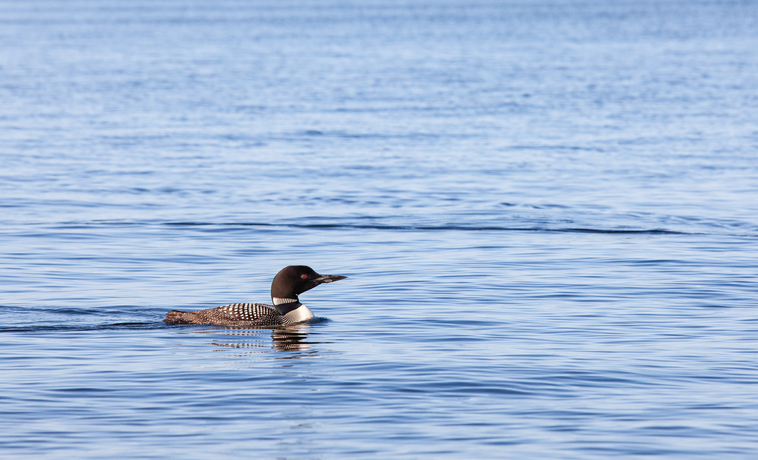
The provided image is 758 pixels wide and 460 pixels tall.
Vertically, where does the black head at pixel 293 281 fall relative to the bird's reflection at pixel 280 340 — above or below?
above

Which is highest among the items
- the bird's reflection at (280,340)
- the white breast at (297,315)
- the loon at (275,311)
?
the loon at (275,311)

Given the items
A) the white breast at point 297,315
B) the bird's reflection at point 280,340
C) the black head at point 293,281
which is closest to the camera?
the bird's reflection at point 280,340

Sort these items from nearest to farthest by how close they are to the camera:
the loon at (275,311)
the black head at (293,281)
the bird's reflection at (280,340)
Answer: the bird's reflection at (280,340) < the loon at (275,311) < the black head at (293,281)

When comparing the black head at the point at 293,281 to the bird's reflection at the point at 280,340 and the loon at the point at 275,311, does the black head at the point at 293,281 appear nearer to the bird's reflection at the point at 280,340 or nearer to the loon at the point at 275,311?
the loon at the point at 275,311

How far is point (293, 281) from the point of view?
14.3 metres

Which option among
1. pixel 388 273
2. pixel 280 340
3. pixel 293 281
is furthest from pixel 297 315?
pixel 388 273

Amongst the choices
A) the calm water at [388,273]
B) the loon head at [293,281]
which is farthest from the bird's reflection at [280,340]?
the loon head at [293,281]

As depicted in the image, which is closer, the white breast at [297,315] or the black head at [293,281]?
the white breast at [297,315]

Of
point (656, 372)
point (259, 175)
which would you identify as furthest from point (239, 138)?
point (656, 372)

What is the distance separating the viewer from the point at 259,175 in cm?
2875

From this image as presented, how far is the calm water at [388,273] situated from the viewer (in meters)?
10.4

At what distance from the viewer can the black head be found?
564 inches

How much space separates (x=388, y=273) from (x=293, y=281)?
3638 millimetres

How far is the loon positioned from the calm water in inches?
7.7
